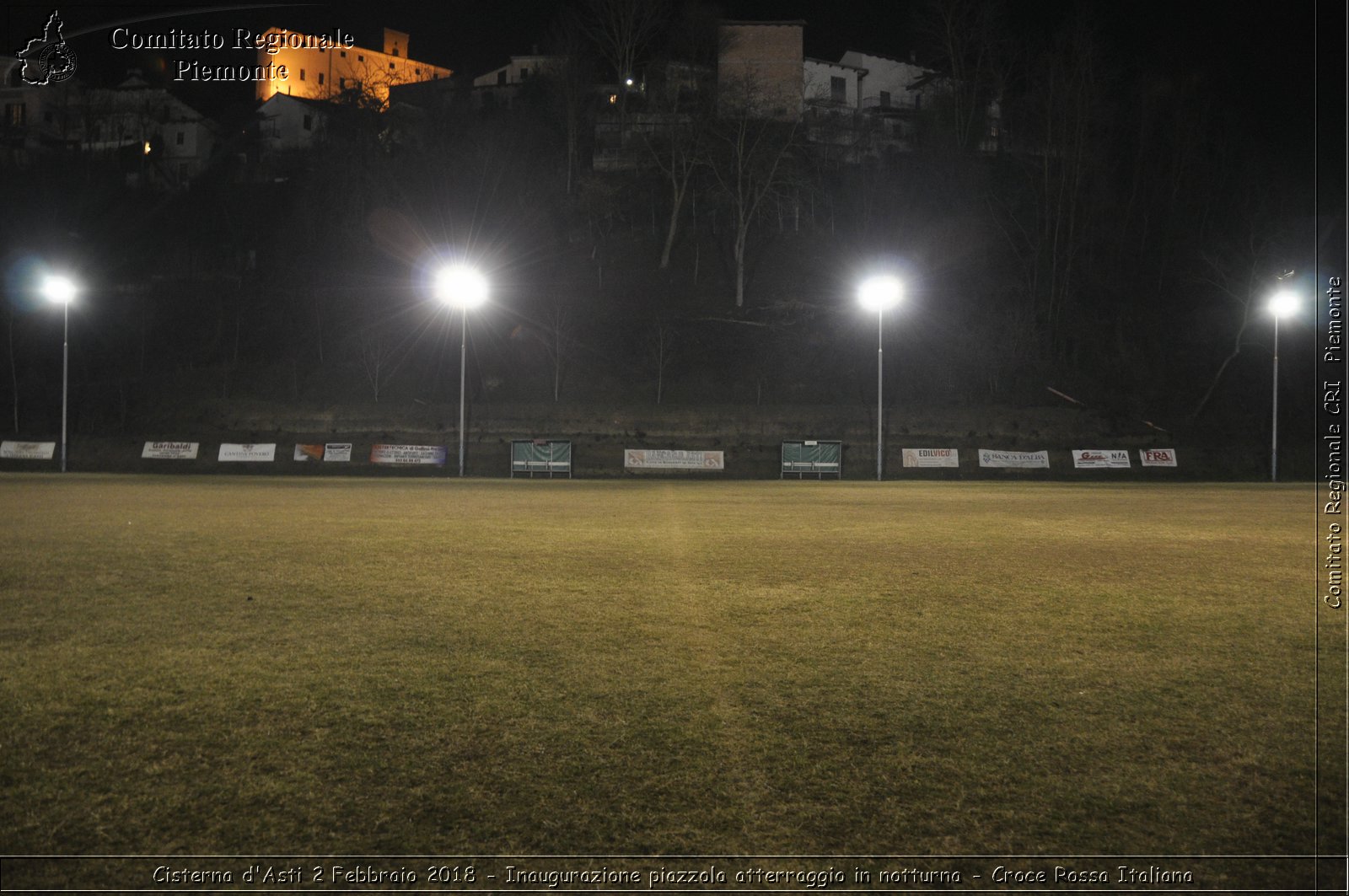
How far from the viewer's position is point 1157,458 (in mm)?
42938

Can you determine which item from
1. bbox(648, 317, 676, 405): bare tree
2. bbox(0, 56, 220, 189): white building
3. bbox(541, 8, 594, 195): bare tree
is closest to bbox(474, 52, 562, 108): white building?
bbox(541, 8, 594, 195): bare tree

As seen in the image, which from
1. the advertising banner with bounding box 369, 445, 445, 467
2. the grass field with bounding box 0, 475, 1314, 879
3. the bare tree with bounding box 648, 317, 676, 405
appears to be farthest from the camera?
the bare tree with bounding box 648, 317, 676, 405

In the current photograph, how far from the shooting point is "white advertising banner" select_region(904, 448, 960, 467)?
42375 millimetres

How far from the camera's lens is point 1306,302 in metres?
52.3

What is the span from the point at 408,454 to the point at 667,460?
40.4 ft

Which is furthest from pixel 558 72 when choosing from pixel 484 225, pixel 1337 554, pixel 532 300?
pixel 1337 554

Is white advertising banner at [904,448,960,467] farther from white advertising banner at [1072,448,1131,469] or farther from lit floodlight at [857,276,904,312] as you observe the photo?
lit floodlight at [857,276,904,312]

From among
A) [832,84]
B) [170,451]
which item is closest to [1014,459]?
[170,451]

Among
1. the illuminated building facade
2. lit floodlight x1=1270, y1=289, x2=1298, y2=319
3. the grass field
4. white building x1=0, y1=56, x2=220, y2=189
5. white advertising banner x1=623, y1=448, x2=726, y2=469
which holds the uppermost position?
the illuminated building facade

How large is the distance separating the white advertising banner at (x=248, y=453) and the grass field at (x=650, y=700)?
28910 millimetres

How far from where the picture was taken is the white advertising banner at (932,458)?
139 ft

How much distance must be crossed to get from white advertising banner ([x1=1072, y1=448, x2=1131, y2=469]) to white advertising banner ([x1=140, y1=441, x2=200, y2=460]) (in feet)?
140

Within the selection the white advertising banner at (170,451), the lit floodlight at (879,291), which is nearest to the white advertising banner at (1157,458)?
the lit floodlight at (879,291)

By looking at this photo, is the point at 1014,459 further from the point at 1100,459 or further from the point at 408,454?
the point at 408,454
